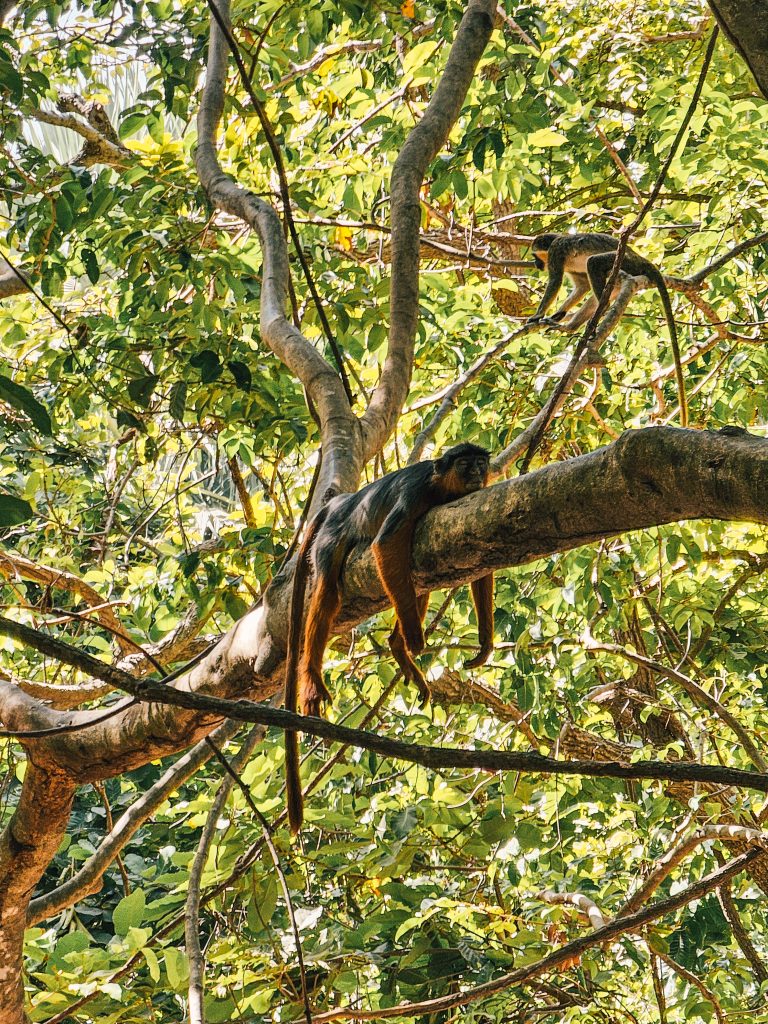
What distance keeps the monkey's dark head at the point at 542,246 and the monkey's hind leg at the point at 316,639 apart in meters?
3.58

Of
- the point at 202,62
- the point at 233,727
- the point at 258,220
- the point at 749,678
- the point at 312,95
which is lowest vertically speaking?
the point at 233,727

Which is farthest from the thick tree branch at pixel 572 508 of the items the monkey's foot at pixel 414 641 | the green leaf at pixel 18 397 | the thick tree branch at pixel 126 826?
the thick tree branch at pixel 126 826

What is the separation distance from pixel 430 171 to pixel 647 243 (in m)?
1.85

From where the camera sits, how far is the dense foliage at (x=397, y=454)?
10.5 feet

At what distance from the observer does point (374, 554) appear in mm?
1894

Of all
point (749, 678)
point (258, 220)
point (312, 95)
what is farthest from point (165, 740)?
point (749, 678)

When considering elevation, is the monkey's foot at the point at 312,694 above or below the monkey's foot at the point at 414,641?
below

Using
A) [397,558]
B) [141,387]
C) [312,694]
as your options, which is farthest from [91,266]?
[397,558]

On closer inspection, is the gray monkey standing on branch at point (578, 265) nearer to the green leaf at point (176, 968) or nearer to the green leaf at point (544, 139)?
the green leaf at point (544, 139)

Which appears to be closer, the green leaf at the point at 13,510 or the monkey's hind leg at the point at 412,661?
the green leaf at the point at 13,510

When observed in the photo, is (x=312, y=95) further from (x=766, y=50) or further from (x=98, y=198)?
(x=766, y=50)

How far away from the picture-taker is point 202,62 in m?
4.45

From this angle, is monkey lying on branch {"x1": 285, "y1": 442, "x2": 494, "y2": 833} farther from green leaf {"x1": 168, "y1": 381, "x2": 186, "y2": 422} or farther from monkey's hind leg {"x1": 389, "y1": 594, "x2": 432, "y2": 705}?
green leaf {"x1": 168, "y1": 381, "x2": 186, "y2": 422}

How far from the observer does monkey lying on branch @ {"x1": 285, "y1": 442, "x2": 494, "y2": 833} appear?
6.05 feet
